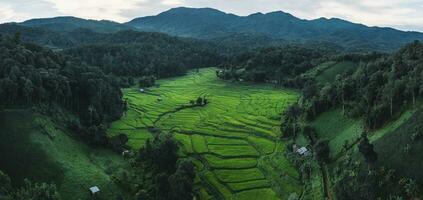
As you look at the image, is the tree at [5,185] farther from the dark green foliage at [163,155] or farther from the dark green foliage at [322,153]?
the dark green foliage at [322,153]

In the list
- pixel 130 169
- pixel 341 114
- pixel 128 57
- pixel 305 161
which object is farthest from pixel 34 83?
pixel 128 57

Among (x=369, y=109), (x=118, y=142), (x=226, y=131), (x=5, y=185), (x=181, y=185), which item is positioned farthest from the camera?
(x=226, y=131)

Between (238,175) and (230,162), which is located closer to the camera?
(238,175)

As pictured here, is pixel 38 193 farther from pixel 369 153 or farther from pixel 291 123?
pixel 291 123

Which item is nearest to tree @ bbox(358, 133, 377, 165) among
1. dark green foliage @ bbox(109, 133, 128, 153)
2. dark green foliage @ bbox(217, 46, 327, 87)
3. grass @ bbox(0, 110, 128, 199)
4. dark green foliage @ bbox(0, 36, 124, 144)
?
grass @ bbox(0, 110, 128, 199)

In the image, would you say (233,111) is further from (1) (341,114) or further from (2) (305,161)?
(2) (305,161)

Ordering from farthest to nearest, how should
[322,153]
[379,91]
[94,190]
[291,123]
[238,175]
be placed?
1. [291,123]
2. [379,91]
3. [238,175]
4. [322,153]
5. [94,190]

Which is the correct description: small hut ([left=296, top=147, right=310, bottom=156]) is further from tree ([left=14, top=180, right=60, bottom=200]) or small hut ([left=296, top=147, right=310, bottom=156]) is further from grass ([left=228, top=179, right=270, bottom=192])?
tree ([left=14, top=180, right=60, bottom=200])

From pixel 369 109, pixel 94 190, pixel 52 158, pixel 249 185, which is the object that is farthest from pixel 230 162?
pixel 52 158
